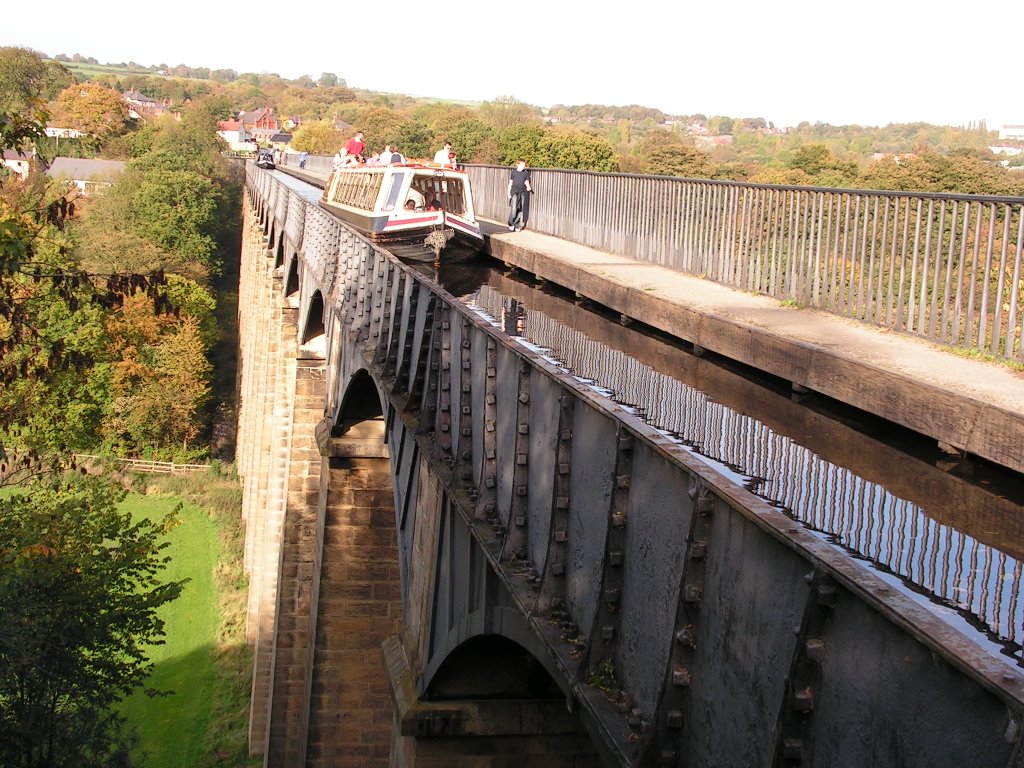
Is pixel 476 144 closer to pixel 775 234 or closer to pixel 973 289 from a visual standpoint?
pixel 775 234

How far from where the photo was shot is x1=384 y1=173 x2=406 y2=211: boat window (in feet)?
60.2

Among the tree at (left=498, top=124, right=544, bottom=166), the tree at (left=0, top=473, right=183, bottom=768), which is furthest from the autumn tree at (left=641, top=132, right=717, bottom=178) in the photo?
the tree at (left=0, top=473, right=183, bottom=768)

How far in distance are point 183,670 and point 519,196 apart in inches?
504

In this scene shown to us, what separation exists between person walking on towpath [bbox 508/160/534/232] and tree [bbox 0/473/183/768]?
8.04 meters

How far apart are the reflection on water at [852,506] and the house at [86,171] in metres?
76.8

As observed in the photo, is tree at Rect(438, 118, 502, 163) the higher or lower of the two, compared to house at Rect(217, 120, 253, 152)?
lower

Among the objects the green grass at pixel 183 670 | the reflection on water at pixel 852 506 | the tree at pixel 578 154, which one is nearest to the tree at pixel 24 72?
the tree at pixel 578 154

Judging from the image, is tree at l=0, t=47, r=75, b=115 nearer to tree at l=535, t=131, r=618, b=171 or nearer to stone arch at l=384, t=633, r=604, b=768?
tree at l=535, t=131, r=618, b=171

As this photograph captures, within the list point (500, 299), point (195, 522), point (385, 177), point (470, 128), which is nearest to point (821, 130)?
point (470, 128)

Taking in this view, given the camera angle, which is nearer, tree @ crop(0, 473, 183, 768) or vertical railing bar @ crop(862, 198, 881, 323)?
vertical railing bar @ crop(862, 198, 881, 323)

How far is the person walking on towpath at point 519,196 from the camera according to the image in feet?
65.9

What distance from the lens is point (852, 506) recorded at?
11.3 feet

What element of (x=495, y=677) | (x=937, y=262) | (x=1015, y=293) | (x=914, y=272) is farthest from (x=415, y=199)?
(x=495, y=677)

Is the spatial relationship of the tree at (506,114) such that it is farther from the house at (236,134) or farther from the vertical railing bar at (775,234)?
the vertical railing bar at (775,234)
